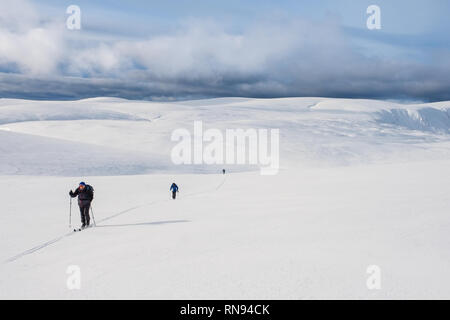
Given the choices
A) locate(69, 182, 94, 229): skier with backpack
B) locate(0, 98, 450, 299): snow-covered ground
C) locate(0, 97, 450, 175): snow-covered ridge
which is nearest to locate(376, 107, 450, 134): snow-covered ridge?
locate(0, 97, 450, 175): snow-covered ridge

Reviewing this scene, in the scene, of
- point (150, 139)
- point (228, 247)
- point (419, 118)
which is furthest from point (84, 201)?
point (419, 118)

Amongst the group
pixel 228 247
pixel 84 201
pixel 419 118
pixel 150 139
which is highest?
pixel 419 118

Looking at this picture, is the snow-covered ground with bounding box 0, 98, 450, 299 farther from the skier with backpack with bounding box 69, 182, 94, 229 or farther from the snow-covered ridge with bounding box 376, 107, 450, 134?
the snow-covered ridge with bounding box 376, 107, 450, 134

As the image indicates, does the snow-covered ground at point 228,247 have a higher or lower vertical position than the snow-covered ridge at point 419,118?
lower

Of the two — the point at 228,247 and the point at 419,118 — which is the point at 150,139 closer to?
the point at 228,247

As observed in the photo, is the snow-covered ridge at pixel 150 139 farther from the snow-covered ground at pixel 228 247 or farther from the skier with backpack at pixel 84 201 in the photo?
the skier with backpack at pixel 84 201

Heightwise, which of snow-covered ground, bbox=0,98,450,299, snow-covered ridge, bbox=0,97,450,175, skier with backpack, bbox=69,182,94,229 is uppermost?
snow-covered ridge, bbox=0,97,450,175

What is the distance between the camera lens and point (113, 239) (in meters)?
8.35

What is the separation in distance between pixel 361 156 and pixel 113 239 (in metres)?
47.1

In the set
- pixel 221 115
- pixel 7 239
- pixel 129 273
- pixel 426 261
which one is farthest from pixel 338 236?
pixel 221 115

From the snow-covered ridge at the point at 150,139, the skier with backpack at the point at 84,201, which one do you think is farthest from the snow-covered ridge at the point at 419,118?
the skier with backpack at the point at 84,201

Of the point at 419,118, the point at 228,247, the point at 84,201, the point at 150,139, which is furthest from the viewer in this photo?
the point at 419,118

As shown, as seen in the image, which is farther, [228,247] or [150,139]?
[150,139]
